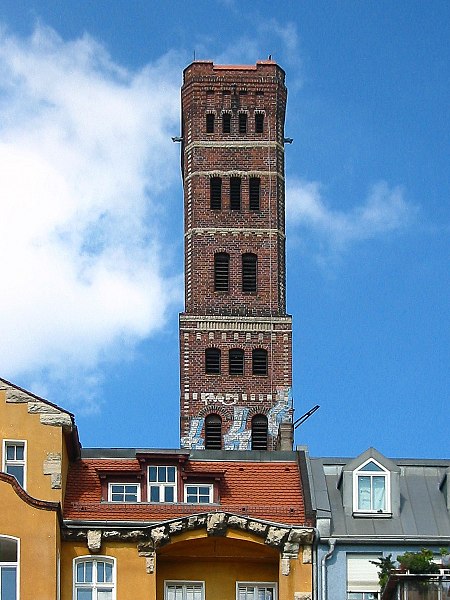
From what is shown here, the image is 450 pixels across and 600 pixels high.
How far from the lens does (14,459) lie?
172 ft

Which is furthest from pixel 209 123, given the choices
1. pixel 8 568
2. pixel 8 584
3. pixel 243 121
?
pixel 8 584

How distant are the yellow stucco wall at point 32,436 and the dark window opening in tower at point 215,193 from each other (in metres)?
61.6

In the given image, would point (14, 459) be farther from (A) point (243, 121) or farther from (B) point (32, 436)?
(A) point (243, 121)

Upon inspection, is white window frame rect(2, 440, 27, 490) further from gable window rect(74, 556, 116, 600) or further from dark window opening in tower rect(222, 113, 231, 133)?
dark window opening in tower rect(222, 113, 231, 133)

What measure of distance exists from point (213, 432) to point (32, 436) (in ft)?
170

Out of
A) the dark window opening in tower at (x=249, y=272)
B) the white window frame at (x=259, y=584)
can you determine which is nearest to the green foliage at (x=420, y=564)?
the white window frame at (x=259, y=584)

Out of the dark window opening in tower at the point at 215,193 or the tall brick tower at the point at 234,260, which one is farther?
the dark window opening in tower at the point at 215,193

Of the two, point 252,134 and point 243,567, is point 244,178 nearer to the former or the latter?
point 252,134

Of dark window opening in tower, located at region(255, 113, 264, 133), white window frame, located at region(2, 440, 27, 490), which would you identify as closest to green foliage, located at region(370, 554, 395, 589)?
white window frame, located at region(2, 440, 27, 490)

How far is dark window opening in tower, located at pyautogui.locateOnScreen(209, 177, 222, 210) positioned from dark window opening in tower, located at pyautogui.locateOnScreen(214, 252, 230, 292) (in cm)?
325

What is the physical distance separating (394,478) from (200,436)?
163ft

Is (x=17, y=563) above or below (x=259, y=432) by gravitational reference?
below

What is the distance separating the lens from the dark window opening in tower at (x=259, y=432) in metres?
103

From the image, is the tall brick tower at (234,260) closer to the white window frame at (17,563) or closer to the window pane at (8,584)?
the white window frame at (17,563)
